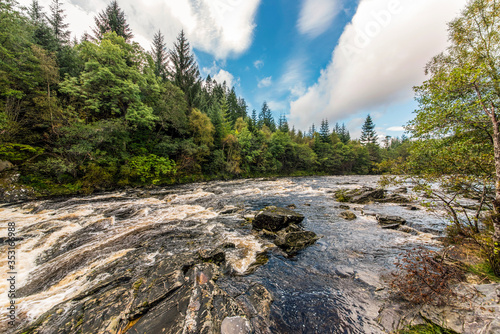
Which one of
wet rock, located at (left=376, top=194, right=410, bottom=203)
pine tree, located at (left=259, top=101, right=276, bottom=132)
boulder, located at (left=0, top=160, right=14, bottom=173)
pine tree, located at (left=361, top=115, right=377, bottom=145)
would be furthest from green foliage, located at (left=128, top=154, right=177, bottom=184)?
pine tree, located at (left=361, top=115, right=377, bottom=145)

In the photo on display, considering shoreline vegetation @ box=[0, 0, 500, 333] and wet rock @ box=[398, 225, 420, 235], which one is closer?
shoreline vegetation @ box=[0, 0, 500, 333]

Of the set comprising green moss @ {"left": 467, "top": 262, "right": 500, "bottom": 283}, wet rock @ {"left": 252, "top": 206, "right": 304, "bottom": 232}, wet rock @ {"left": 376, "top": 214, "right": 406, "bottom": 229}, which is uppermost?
green moss @ {"left": 467, "top": 262, "right": 500, "bottom": 283}

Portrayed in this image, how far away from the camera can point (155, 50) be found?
35469 mm

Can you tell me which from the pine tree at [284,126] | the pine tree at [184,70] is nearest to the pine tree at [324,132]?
the pine tree at [284,126]

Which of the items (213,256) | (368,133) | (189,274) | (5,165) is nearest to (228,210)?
(213,256)

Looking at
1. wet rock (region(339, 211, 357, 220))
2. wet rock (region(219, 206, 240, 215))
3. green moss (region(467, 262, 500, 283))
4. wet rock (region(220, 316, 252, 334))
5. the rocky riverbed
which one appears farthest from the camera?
wet rock (region(219, 206, 240, 215))

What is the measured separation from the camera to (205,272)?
162 inches

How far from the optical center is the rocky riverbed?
9.66ft

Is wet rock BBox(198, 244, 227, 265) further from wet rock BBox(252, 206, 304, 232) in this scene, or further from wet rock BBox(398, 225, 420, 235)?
wet rock BBox(398, 225, 420, 235)

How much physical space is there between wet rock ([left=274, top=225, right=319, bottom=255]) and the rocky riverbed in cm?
4

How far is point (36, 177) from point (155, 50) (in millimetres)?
34957

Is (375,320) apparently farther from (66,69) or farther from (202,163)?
(66,69)

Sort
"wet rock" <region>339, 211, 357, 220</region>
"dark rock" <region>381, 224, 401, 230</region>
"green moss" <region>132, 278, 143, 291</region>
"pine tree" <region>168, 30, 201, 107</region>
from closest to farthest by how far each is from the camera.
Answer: "green moss" <region>132, 278, 143, 291</region>
"dark rock" <region>381, 224, 401, 230</region>
"wet rock" <region>339, 211, 357, 220</region>
"pine tree" <region>168, 30, 201, 107</region>

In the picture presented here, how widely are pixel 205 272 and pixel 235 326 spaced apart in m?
1.67
